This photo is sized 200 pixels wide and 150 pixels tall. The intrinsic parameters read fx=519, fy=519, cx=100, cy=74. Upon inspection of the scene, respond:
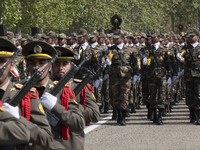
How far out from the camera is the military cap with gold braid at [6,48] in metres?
3.95

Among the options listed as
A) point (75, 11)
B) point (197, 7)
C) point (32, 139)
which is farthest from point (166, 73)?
point (197, 7)

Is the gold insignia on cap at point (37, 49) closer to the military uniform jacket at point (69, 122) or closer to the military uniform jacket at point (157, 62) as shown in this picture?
the military uniform jacket at point (69, 122)

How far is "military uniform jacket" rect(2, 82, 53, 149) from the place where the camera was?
12.7 feet

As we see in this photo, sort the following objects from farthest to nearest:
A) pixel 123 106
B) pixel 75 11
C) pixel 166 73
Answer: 1. pixel 75 11
2. pixel 166 73
3. pixel 123 106

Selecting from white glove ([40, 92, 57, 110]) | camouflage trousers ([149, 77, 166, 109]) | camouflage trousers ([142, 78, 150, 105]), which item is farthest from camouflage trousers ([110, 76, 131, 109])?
white glove ([40, 92, 57, 110])

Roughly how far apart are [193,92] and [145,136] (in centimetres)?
258

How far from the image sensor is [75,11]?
4619cm

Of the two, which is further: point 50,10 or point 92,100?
point 50,10

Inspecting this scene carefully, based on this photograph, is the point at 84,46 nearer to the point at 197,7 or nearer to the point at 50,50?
the point at 50,50

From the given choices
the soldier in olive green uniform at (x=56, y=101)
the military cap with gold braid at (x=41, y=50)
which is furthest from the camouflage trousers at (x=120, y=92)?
the military cap with gold braid at (x=41, y=50)

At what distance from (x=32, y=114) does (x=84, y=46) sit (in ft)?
31.6

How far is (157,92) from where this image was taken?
1262cm

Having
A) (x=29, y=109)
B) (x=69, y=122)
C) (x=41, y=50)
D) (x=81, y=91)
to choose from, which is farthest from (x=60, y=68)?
(x=29, y=109)

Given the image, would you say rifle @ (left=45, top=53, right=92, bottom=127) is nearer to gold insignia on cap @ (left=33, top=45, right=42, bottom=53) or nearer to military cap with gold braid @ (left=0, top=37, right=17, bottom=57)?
gold insignia on cap @ (left=33, top=45, right=42, bottom=53)
